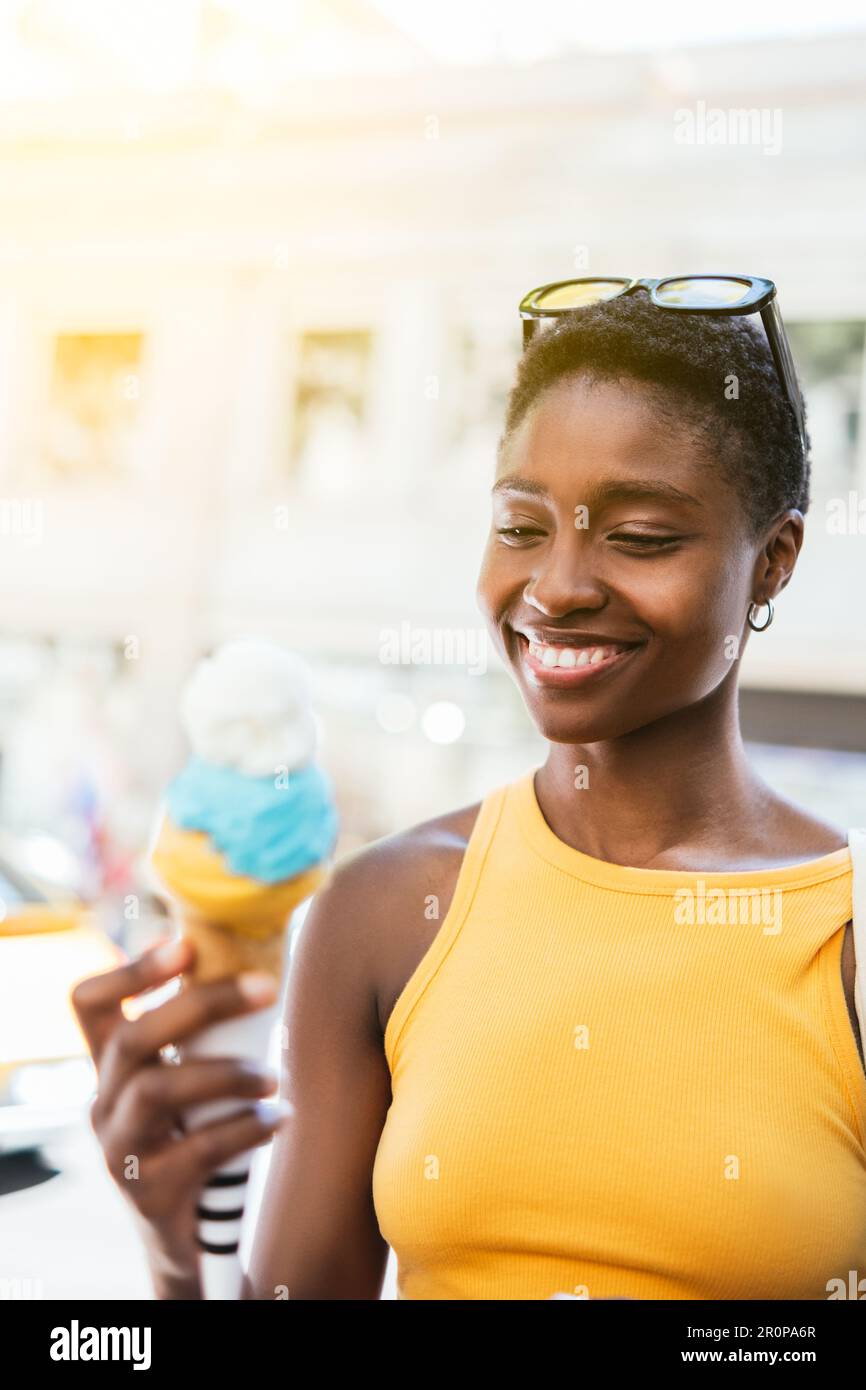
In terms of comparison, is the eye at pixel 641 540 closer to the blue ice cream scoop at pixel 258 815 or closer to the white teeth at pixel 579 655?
the white teeth at pixel 579 655

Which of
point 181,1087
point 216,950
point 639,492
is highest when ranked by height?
point 639,492

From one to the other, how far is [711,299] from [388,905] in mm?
668

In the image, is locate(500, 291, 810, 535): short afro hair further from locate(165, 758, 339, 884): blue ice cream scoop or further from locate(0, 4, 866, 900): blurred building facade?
locate(0, 4, 866, 900): blurred building facade

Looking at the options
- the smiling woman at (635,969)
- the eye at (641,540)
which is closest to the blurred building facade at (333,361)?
the smiling woman at (635,969)

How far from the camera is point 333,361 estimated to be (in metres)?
6.23

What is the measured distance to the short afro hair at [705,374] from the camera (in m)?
1.15

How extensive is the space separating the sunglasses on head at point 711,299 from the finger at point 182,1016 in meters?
0.72

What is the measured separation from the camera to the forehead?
44.5 inches

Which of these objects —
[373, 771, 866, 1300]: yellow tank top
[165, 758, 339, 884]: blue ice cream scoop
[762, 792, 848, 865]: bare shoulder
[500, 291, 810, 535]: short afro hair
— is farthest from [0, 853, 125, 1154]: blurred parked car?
[500, 291, 810, 535]: short afro hair

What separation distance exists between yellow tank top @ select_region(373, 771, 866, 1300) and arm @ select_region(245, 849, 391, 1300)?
33 mm

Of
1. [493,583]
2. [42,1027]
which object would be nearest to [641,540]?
[493,583]

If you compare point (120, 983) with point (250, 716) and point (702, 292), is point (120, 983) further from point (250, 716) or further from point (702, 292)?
point (702, 292)
